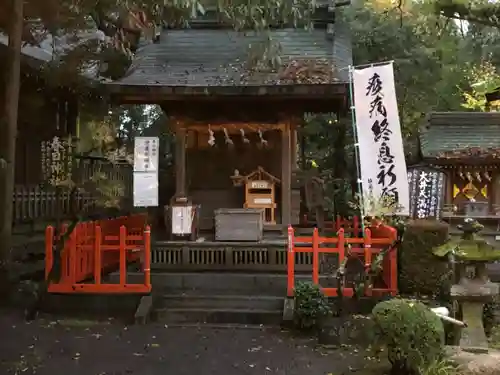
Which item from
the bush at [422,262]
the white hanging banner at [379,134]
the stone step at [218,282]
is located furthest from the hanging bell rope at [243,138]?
the bush at [422,262]

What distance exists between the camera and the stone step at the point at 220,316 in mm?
10117

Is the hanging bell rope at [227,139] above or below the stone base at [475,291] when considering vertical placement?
above

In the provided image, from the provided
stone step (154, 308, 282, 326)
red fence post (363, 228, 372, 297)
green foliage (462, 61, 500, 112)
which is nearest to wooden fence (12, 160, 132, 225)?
stone step (154, 308, 282, 326)

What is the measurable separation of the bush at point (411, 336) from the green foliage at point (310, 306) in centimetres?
263

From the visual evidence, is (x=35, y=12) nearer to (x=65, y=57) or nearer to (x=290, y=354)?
(x=65, y=57)

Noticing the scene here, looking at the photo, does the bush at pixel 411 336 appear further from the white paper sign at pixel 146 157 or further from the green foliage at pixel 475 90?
the green foliage at pixel 475 90

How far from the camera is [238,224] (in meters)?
12.2

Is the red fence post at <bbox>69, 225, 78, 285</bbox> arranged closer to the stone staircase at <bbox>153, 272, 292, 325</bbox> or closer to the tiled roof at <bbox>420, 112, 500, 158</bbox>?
the stone staircase at <bbox>153, 272, 292, 325</bbox>

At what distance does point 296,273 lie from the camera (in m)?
11.8

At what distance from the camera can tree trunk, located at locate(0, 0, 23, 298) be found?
1077cm

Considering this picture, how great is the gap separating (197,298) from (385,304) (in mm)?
4661

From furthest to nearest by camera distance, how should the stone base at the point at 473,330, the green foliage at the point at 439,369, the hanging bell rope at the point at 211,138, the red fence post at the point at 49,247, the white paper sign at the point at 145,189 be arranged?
the hanging bell rope at the point at 211,138 < the white paper sign at the point at 145,189 < the red fence post at the point at 49,247 < the stone base at the point at 473,330 < the green foliage at the point at 439,369

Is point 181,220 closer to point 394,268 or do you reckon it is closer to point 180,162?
point 180,162

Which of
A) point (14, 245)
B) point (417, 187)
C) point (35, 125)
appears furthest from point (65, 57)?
point (417, 187)
